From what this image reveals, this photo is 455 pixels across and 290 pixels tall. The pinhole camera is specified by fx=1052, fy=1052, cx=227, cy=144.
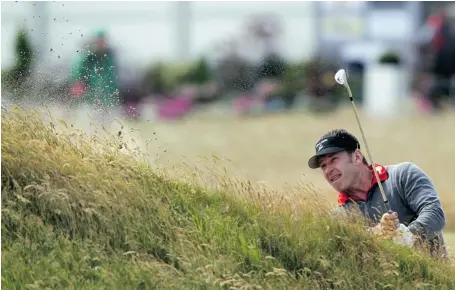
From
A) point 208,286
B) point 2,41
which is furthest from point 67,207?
point 2,41

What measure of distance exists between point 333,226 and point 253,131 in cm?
2722

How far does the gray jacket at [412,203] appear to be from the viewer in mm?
6344

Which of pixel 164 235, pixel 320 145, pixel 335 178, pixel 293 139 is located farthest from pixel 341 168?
pixel 293 139

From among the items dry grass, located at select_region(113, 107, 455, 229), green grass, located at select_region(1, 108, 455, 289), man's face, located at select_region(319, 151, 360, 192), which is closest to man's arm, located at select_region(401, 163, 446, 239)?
green grass, located at select_region(1, 108, 455, 289)

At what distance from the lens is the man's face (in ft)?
21.7

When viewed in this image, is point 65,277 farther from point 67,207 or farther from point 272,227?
point 272,227

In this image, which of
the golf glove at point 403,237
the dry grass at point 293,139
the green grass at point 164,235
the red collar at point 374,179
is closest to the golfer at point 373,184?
the red collar at point 374,179

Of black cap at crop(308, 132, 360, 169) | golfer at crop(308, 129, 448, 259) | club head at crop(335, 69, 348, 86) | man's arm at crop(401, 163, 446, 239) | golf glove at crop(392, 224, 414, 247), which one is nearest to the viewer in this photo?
golf glove at crop(392, 224, 414, 247)

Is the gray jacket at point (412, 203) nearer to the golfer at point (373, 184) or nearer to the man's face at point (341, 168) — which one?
the golfer at point (373, 184)

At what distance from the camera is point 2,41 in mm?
7797

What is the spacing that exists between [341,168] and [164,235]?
127cm

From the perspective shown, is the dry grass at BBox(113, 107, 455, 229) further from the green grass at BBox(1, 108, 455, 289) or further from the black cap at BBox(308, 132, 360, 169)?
the green grass at BBox(1, 108, 455, 289)

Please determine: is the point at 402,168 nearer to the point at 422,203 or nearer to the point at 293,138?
the point at 422,203

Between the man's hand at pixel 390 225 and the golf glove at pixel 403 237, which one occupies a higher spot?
the man's hand at pixel 390 225
